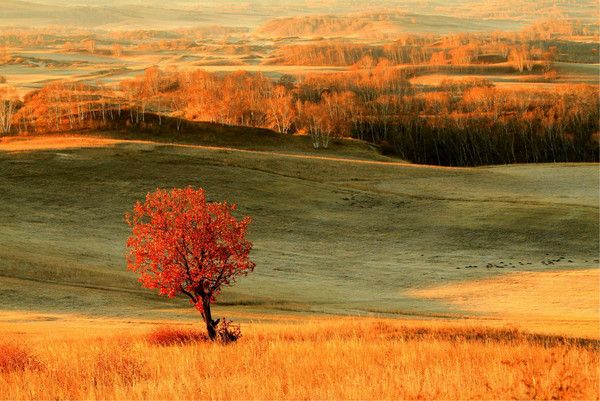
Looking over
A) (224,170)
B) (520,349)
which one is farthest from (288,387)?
(224,170)

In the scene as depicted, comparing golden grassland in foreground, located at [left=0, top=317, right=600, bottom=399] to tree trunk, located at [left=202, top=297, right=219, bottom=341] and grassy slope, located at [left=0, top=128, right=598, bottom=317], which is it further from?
grassy slope, located at [left=0, top=128, right=598, bottom=317]

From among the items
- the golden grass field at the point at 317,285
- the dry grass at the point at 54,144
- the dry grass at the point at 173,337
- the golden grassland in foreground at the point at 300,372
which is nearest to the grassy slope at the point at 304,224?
the golden grass field at the point at 317,285

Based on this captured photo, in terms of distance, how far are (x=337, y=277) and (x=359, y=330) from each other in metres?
27.9

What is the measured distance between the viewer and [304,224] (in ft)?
238

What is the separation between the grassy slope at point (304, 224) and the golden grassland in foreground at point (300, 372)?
18.5m

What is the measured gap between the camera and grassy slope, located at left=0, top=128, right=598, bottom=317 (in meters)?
46.0

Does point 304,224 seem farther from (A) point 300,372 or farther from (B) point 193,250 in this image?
(A) point 300,372

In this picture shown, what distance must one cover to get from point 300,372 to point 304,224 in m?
56.3

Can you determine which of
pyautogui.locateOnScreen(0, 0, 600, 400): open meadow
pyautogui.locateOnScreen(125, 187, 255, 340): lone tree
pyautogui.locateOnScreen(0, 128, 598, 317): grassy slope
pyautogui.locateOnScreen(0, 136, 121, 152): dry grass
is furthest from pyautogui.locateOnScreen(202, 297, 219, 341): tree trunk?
pyautogui.locateOnScreen(0, 136, 121, 152): dry grass

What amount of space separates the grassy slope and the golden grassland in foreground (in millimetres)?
18487

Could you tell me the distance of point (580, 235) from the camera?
66438mm

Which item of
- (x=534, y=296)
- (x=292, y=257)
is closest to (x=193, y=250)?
(x=534, y=296)

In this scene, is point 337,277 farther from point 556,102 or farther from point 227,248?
point 556,102

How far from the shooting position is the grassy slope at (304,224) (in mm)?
46031
